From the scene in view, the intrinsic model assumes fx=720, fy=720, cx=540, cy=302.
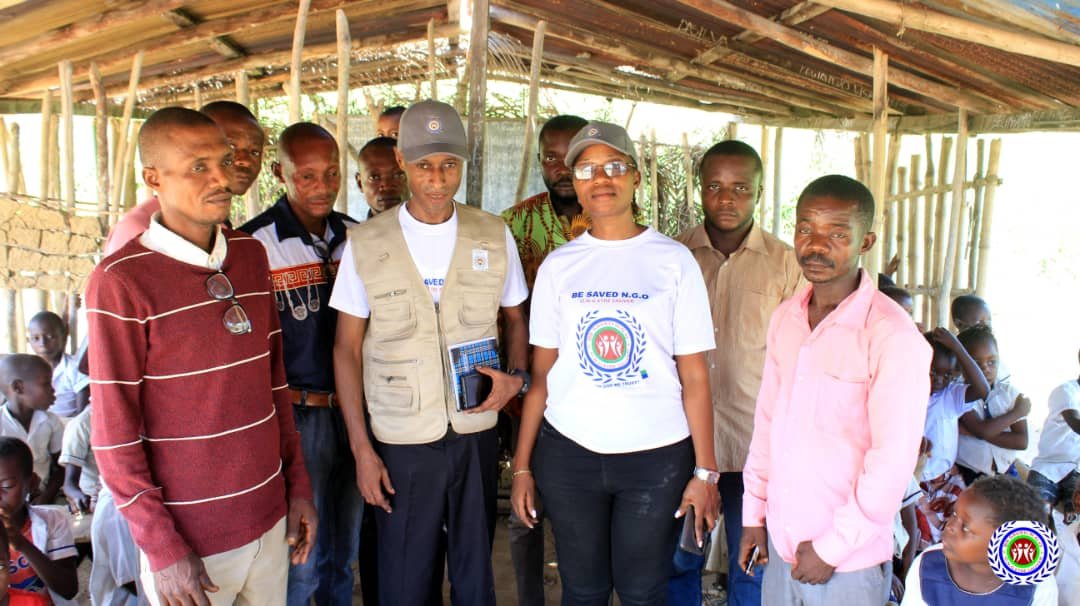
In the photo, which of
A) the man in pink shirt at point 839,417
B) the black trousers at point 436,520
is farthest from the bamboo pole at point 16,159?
the man in pink shirt at point 839,417

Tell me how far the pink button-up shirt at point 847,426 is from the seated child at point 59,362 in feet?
13.7

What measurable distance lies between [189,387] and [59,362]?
3.59m

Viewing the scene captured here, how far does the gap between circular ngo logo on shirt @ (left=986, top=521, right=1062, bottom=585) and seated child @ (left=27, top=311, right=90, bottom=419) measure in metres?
4.68

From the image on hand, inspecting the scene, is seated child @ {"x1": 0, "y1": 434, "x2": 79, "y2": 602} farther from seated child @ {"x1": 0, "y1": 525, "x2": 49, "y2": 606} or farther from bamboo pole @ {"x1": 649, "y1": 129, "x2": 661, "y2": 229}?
bamboo pole @ {"x1": 649, "y1": 129, "x2": 661, "y2": 229}

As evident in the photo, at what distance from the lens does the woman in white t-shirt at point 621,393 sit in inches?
87.5

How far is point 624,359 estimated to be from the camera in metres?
2.22

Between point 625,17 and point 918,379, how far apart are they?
408cm

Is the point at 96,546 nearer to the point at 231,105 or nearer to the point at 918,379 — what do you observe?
the point at 231,105

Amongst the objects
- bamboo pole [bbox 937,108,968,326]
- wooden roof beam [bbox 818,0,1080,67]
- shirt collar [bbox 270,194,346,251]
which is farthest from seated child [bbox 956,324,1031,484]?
shirt collar [bbox 270,194,346,251]

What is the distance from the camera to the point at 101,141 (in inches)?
238

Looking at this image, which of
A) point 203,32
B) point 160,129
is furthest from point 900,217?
point 160,129

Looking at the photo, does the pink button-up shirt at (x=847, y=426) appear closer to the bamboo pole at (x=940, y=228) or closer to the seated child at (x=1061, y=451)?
the seated child at (x=1061, y=451)

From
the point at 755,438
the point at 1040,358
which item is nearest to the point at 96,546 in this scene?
the point at 755,438

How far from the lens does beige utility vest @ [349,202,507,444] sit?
7.83 feet
